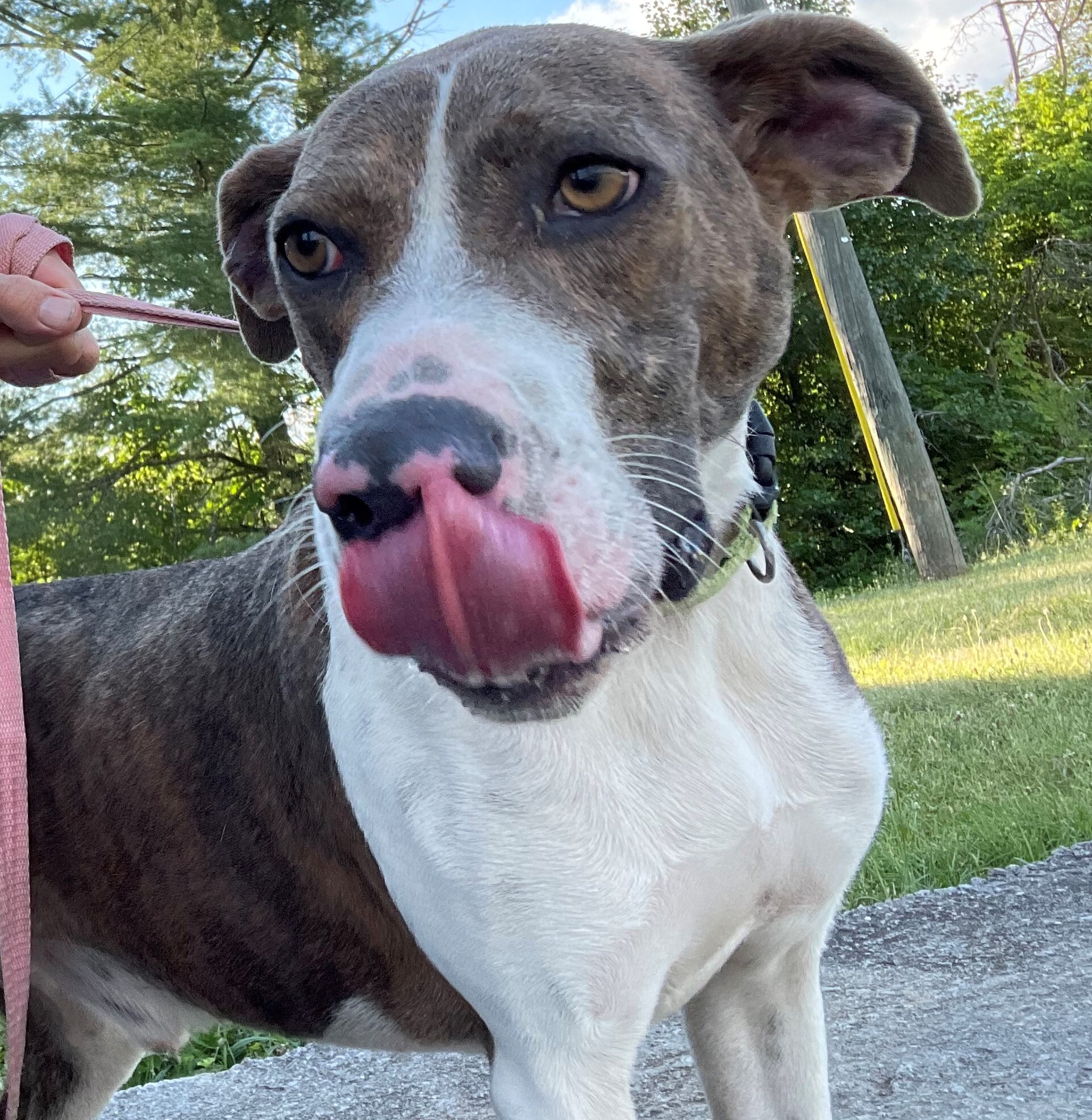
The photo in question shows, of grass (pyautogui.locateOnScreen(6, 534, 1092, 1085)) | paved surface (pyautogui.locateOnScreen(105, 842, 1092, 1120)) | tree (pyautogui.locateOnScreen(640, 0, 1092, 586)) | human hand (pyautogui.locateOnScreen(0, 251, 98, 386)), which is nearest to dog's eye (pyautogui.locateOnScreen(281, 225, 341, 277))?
human hand (pyautogui.locateOnScreen(0, 251, 98, 386))

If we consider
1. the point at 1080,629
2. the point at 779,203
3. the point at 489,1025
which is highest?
the point at 779,203

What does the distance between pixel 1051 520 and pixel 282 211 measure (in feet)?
42.3

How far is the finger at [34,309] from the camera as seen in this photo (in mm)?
1847

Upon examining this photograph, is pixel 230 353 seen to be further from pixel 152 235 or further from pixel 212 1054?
pixel 212 1054

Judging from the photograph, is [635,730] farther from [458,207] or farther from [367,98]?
[367,98]

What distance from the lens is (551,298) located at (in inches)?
63.2

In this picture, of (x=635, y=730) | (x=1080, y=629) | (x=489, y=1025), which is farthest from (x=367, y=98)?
(x=1080, y=629)

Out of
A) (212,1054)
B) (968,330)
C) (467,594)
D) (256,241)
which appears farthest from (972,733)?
(968,330)

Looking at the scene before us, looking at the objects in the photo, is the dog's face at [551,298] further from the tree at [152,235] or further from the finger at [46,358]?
the tree at [152,235]

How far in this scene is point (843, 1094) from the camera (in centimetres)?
257

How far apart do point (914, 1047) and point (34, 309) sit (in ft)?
7.66

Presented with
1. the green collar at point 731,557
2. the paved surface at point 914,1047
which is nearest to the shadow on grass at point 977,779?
the paved surface at point 914,1047

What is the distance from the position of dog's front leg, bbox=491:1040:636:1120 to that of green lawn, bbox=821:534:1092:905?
2.18m

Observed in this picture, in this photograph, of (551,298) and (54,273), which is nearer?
(551,298)
